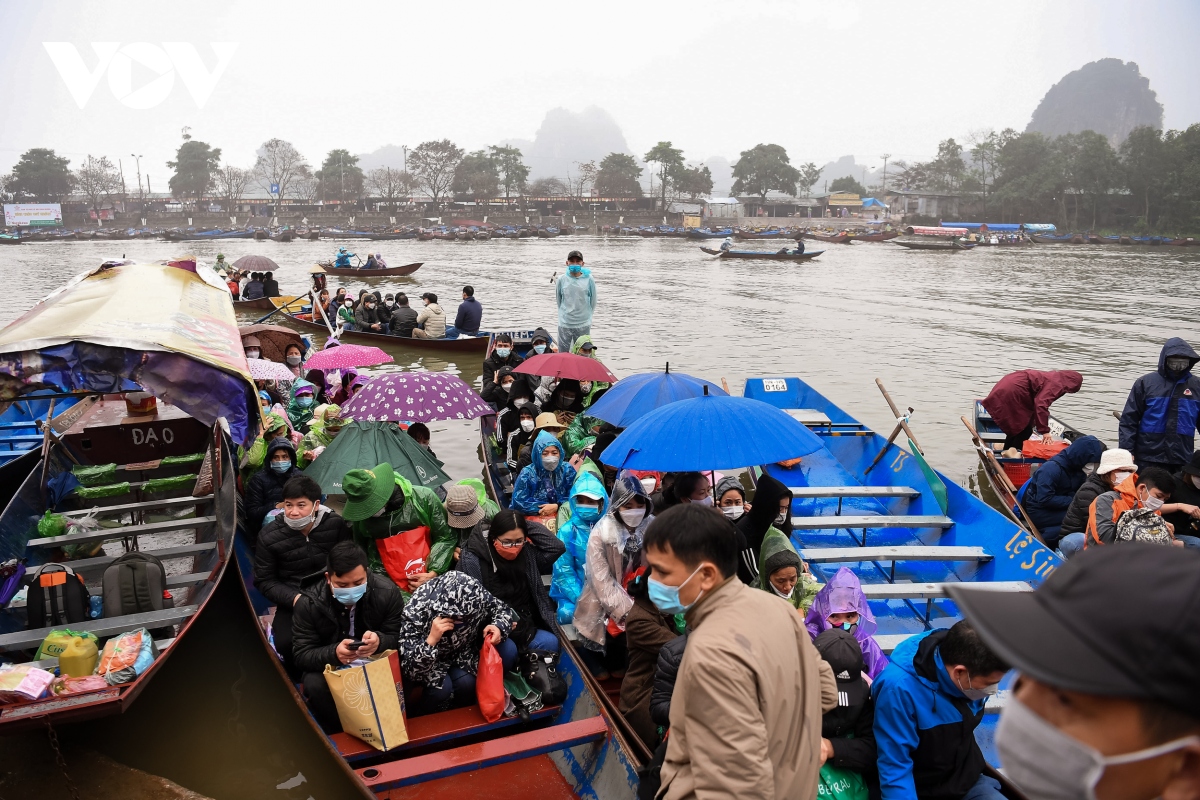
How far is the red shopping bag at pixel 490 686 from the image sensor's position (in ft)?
14.1

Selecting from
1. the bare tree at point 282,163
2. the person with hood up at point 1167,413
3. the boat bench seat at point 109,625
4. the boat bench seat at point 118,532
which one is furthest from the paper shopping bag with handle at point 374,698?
the bare tree at point 282,163

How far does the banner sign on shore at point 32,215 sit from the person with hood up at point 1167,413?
3808 inches

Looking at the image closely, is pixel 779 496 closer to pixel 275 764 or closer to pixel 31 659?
pixel 275 764

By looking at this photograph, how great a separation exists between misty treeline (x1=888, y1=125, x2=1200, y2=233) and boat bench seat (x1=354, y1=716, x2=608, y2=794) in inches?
2991

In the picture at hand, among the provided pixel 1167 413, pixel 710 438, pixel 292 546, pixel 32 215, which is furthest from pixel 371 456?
pixel 32 215

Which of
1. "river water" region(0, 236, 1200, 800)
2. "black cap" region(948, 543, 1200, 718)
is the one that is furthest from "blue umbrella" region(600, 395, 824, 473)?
"black cap" region(948, 543, 1200, 718)

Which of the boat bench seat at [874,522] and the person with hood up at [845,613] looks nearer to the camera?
the person with hood up at [845,613]

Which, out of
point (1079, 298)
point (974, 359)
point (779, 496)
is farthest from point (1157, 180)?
point (779, 496)

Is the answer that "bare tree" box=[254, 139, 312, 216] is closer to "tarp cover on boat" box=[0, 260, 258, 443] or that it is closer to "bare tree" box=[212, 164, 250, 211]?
"bare tree" box=[212, 164, 250, 211]

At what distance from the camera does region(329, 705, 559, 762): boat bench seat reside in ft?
13.5

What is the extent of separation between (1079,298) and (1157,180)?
47.5m

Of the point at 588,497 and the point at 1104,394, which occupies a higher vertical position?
the point at 588,497

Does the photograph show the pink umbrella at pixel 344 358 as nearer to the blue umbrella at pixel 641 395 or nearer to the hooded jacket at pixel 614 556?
the blue umbrella at pixel 641 395

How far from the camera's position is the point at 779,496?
5.12m
